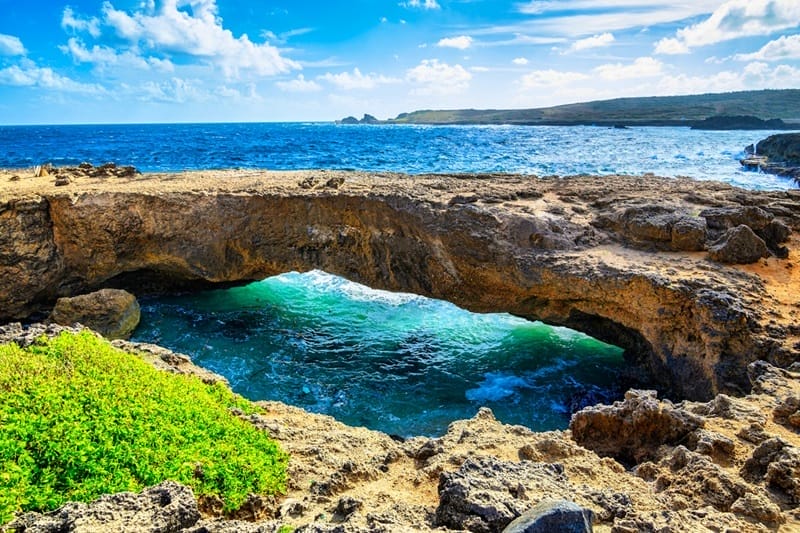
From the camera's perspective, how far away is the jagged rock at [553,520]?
3771 millimetres

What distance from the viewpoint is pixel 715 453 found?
6422 millimetres

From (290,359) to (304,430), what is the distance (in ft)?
25.7

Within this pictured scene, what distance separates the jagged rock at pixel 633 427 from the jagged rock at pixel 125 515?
558 cm

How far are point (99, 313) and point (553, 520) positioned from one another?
50.8 feet

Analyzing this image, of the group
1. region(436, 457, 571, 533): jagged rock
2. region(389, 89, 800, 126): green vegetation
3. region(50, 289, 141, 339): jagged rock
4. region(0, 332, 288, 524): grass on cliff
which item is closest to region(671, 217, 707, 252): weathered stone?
region(436, 457, 571, 533): jagged rock

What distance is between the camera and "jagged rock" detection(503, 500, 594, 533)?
3771 millimetres

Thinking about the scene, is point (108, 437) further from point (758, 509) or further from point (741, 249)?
point (741, 249)

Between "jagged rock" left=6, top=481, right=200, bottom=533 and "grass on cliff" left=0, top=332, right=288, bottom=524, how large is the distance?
0.39 meters

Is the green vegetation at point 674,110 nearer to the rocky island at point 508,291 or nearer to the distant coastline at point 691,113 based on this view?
the distant coastline at point 691,113

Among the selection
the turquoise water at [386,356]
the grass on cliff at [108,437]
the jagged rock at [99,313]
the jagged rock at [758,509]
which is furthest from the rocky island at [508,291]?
the jagged rock at [99,313]

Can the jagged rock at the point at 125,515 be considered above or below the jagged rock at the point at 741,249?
below

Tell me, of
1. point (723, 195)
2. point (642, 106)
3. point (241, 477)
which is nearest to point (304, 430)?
point (241, 477)

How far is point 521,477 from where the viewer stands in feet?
16.9

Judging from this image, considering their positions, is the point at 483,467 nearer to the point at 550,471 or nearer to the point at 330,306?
the point at 550,471
